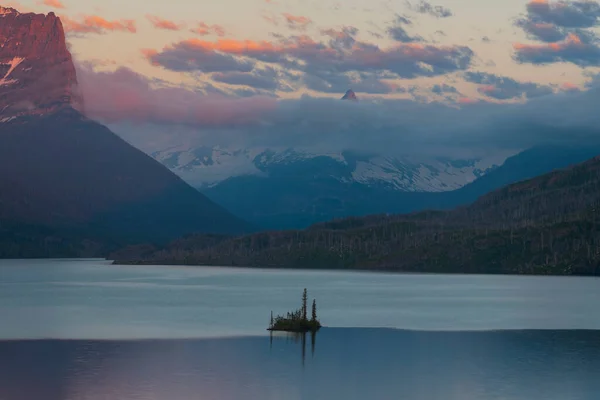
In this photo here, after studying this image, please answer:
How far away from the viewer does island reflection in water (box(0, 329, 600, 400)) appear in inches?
3002

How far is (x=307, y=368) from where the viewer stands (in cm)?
8900

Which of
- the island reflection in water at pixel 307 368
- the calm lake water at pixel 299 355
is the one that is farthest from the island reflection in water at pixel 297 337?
the calm lake water at pixel 299 355

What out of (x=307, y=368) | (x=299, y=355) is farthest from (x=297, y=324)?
(x=307, y=368)

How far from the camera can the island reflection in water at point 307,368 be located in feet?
250

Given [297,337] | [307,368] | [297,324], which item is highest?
[297,324]

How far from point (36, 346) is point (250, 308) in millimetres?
65906

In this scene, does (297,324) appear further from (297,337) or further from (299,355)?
(299,355)

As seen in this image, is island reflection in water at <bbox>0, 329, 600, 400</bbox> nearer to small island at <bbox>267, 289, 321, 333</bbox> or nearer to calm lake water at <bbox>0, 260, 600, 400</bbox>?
calm lake water at <bbox>0, 260, 600, 400</bbox>

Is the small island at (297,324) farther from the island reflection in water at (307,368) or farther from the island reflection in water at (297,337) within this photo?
the island reflection in water at (307,368)

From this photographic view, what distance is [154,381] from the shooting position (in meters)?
80.6

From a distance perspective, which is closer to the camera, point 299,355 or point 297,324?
point 299,355

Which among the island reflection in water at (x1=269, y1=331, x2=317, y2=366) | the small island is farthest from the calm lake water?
the small island

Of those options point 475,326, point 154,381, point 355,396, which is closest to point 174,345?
point 154,381

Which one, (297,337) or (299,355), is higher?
(297,337)
